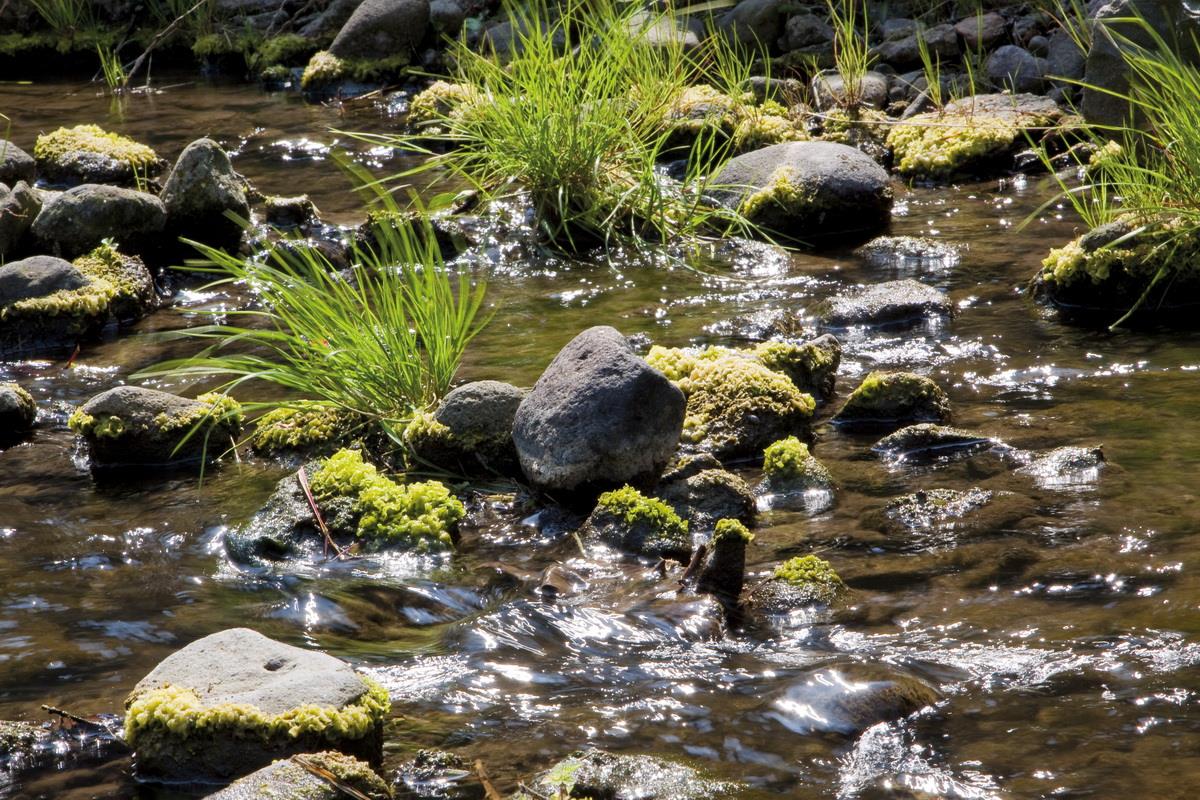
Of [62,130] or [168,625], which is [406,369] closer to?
[168,625]

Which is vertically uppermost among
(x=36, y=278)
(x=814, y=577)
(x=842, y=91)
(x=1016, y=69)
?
(x=1016, y=69)

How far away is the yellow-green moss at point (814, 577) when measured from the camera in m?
4.07

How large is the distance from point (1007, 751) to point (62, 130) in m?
9.46

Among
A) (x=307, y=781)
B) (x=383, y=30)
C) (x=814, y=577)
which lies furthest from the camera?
(x=383, y=30)

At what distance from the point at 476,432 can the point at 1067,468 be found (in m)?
2.32

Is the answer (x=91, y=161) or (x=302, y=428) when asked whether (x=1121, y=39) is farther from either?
(x=91, y=161)

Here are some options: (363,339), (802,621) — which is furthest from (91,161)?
(802,621)

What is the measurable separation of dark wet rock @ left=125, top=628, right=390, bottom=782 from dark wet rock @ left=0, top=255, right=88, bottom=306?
177 inches

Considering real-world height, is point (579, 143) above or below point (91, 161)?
above

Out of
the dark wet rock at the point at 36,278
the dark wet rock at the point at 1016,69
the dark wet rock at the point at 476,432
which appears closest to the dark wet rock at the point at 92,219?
the dark wet rock at the point at 36,278

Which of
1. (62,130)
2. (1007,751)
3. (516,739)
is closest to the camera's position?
(1007,751)

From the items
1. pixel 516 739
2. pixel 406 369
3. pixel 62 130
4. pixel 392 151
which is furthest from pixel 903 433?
pixel 62 130

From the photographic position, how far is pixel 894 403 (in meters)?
5.53

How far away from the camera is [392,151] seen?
11164 mm
